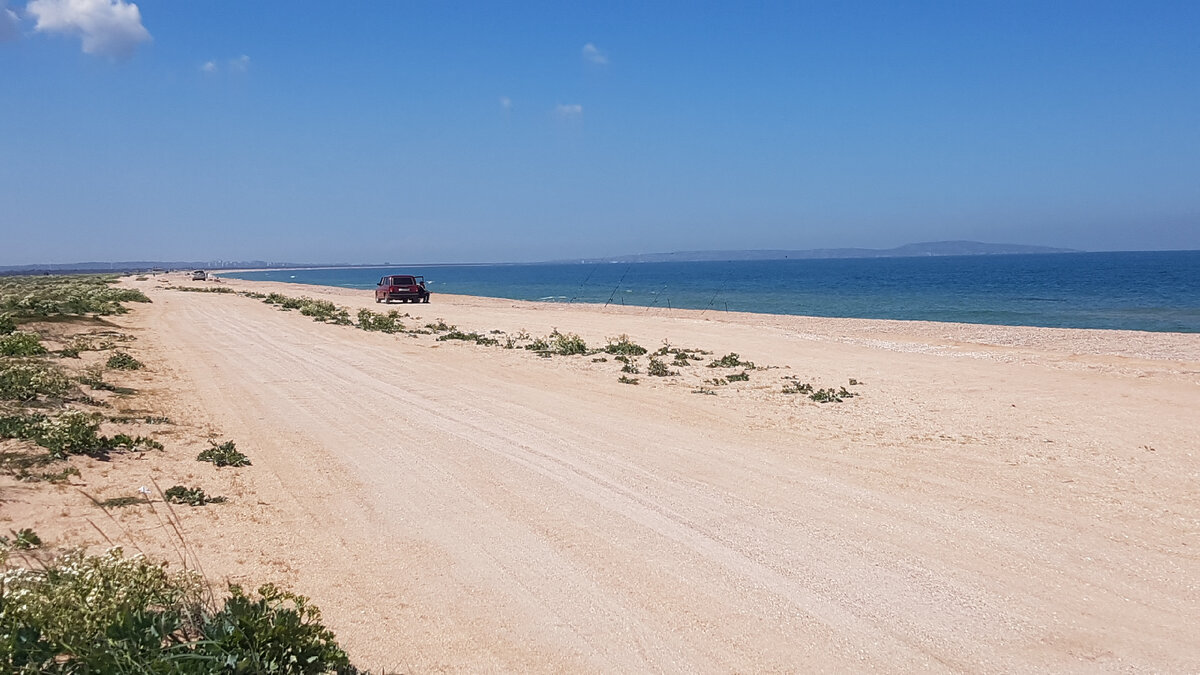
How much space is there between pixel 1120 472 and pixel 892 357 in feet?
34.2

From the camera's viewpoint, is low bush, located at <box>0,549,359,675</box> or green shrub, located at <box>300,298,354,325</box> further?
green shrub, located at <box>300,298,354,325</box>

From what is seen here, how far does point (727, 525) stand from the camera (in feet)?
19.6

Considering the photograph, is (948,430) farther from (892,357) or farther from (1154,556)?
(892,357)

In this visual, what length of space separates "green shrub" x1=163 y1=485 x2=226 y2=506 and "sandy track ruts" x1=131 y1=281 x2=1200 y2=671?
0.47 meters

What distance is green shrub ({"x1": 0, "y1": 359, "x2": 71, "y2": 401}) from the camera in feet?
27.3

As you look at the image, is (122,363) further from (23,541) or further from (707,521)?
(707,521)

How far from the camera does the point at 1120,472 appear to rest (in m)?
7.65

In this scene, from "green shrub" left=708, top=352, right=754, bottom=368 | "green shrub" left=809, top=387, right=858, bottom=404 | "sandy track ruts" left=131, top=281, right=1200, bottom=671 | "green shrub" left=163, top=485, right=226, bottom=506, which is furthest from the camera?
"green shrub" left=708, top=352, right=754, bottom=368

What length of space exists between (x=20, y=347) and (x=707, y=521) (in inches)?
434

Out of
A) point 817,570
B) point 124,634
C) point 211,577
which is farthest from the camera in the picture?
point 817,570

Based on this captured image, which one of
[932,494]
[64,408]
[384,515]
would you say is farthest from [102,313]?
[932,494]

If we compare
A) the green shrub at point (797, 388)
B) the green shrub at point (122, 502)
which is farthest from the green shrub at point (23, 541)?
the green shrub at point (797, 388)

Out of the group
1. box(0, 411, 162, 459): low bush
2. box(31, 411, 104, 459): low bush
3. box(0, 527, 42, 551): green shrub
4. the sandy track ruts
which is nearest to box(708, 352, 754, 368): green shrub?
the sandy track ruts

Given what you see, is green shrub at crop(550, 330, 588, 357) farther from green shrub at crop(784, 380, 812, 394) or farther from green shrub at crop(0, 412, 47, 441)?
green shrub at crop(0, 412, 47, 441)
